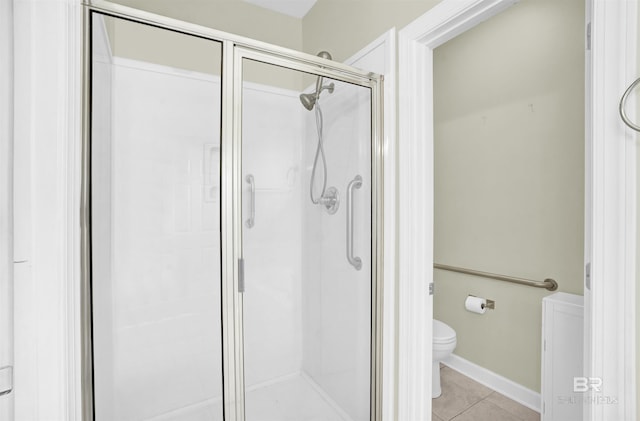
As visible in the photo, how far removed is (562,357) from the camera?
1587mm

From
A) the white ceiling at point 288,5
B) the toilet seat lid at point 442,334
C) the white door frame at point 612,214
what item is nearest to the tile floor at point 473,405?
the toilet seat lid at point 442,334

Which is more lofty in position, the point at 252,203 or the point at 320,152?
the point at 320,152

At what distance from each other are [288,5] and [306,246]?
1.76 meters

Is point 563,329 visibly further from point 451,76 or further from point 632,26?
point 451,76

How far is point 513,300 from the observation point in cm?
205

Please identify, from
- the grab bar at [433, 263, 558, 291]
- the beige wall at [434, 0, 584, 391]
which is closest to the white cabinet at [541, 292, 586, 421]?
the grab bar at [433, 263, 558, 291]

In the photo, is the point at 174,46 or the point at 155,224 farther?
the point at 155,224

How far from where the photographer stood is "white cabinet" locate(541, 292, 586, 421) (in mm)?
1539

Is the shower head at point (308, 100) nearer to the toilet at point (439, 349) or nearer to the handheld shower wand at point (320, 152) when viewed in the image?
the handheld shower wand at point (320, 152)

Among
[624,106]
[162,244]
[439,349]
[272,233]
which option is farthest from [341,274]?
[624,106]

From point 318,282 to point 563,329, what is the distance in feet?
4.07

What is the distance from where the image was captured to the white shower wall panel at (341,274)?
1.50 meters

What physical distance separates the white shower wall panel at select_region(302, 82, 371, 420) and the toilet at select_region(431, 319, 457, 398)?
629 mm

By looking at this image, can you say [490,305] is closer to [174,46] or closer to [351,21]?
[351,21]
